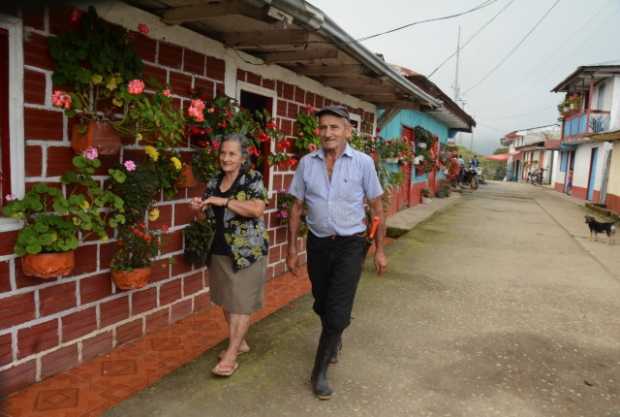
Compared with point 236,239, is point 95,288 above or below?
below

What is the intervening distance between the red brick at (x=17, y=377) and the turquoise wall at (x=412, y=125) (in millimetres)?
7235

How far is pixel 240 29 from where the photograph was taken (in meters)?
3.80

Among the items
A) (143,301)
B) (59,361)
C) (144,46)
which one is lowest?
(59,361)

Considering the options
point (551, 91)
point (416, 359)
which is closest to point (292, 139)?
point (416, 359)

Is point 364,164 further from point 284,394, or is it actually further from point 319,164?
point 284,394

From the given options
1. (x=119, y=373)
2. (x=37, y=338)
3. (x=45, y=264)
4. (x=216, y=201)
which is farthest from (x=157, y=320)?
(x=216, y=201)

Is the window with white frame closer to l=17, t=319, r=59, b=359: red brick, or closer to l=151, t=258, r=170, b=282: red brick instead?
l=17, t=319, r=59, b=359: red brick

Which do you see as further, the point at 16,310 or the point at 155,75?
the point at 155,75

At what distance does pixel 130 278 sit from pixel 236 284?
801 millimetres

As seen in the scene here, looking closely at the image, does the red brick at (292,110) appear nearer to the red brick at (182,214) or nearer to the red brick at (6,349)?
the red brick at (182,214)

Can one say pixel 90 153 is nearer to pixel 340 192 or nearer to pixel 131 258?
pixel 131 258

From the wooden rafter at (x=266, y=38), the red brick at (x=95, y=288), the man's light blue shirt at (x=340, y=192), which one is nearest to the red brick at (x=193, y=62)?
the wooden rafter at (x=266, y=38)

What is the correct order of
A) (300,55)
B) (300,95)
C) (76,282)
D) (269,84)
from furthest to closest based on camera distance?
1. (300,95)
2. (269,84)
3. (300,55)
4. (76,282)

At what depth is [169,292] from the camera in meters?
3.88
